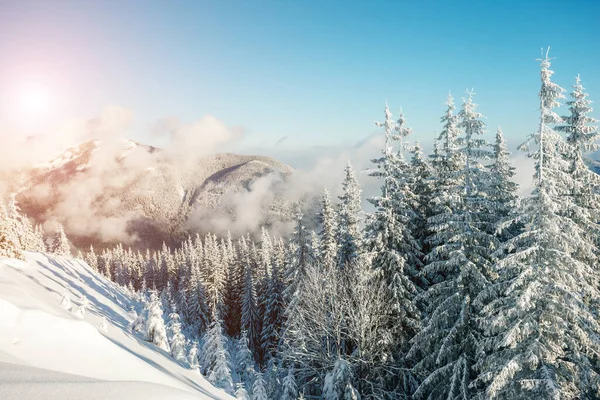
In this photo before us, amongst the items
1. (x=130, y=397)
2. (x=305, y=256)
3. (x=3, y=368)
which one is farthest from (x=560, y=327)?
(x=305, y=256)

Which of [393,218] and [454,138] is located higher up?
[454,138]

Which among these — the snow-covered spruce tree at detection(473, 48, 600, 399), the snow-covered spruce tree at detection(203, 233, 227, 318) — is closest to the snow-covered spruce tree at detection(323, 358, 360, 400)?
the snow-covered spruce tree at detection(473, 48, 600, 399)

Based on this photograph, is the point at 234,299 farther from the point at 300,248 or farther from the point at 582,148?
the point at 582,148

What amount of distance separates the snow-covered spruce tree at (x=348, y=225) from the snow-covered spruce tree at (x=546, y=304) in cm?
1447

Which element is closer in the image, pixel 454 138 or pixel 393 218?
pixel 454 138

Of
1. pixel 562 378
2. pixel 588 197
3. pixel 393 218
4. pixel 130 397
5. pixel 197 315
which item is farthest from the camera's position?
pixel 197 315

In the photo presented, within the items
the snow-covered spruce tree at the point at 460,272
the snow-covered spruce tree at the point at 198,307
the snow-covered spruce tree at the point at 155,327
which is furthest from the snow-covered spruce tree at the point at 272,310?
the snow-covered spruce tree at the point at 460,272

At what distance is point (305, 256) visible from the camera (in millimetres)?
31391

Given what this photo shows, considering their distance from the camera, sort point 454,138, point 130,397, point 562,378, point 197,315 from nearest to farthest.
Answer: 1. point 130,397
2. point 562,378
3. point 454,138
4. point 197,315

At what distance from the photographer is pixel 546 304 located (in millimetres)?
12711

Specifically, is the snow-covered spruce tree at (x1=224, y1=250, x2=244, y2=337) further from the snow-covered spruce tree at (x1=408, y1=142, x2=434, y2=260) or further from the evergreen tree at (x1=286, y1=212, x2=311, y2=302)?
the snow-covered spruce tree at (x1=408, y1=142, x2=434, y2=260)

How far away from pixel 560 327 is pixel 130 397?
14.4 m

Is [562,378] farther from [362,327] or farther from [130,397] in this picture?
[130,397]

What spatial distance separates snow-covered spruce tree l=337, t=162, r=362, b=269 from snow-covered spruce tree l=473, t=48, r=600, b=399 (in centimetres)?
1447
